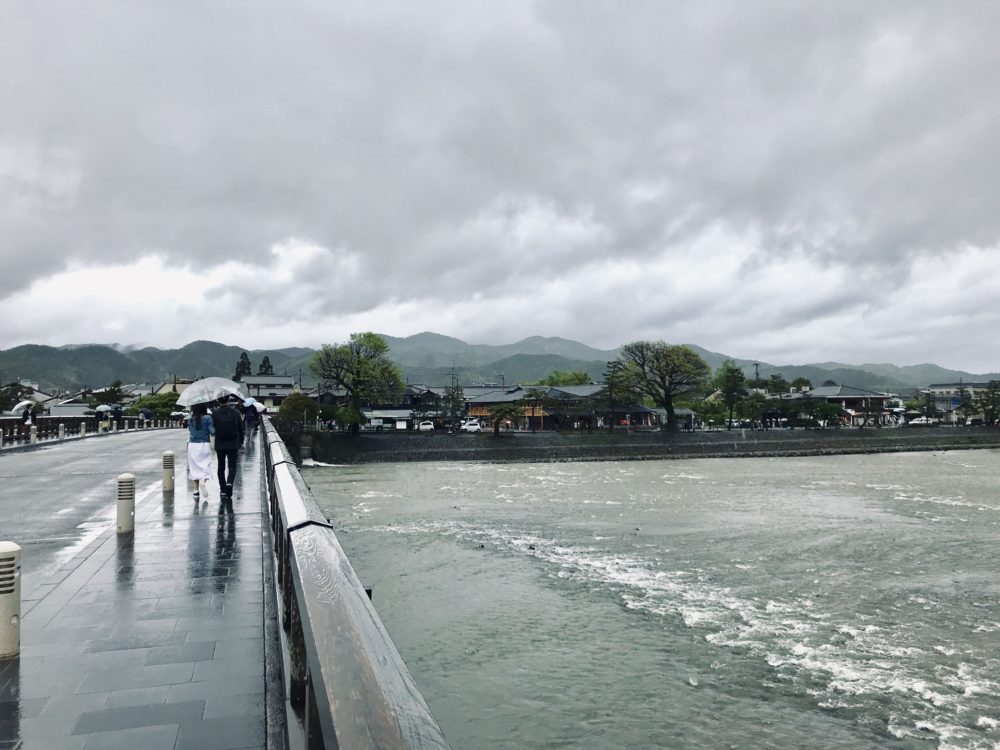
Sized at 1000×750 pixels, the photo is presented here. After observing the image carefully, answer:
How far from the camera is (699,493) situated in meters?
28.7

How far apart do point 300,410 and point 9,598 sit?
61.1m

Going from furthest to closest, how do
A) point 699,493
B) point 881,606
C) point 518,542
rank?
1. point 699,493
2. point 518,542
3. point 881,606

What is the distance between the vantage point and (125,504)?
8.39 m

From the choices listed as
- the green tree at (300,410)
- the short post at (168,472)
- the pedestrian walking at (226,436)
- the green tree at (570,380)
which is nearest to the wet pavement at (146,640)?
the pedestrian walking at (226,436)

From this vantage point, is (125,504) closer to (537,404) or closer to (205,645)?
(205,645)

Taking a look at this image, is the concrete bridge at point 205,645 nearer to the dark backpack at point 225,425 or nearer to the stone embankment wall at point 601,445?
the dark backpack at point 225,425

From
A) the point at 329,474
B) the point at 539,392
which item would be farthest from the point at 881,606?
the point at 539,392

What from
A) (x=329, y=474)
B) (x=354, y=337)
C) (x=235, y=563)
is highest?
(x=354, y=337)

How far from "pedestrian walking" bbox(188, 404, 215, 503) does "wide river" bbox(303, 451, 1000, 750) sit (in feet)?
13.6

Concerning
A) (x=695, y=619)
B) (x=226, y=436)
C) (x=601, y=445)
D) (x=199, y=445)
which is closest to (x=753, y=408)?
(x=601, y=445)

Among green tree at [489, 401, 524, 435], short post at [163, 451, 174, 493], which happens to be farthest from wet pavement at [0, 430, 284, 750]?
green tree at [489, 401, 524, 435]

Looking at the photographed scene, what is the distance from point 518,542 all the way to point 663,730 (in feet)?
33.5

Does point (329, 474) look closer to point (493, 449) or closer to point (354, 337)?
point (493, 449)

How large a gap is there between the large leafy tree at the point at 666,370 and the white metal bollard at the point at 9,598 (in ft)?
203
